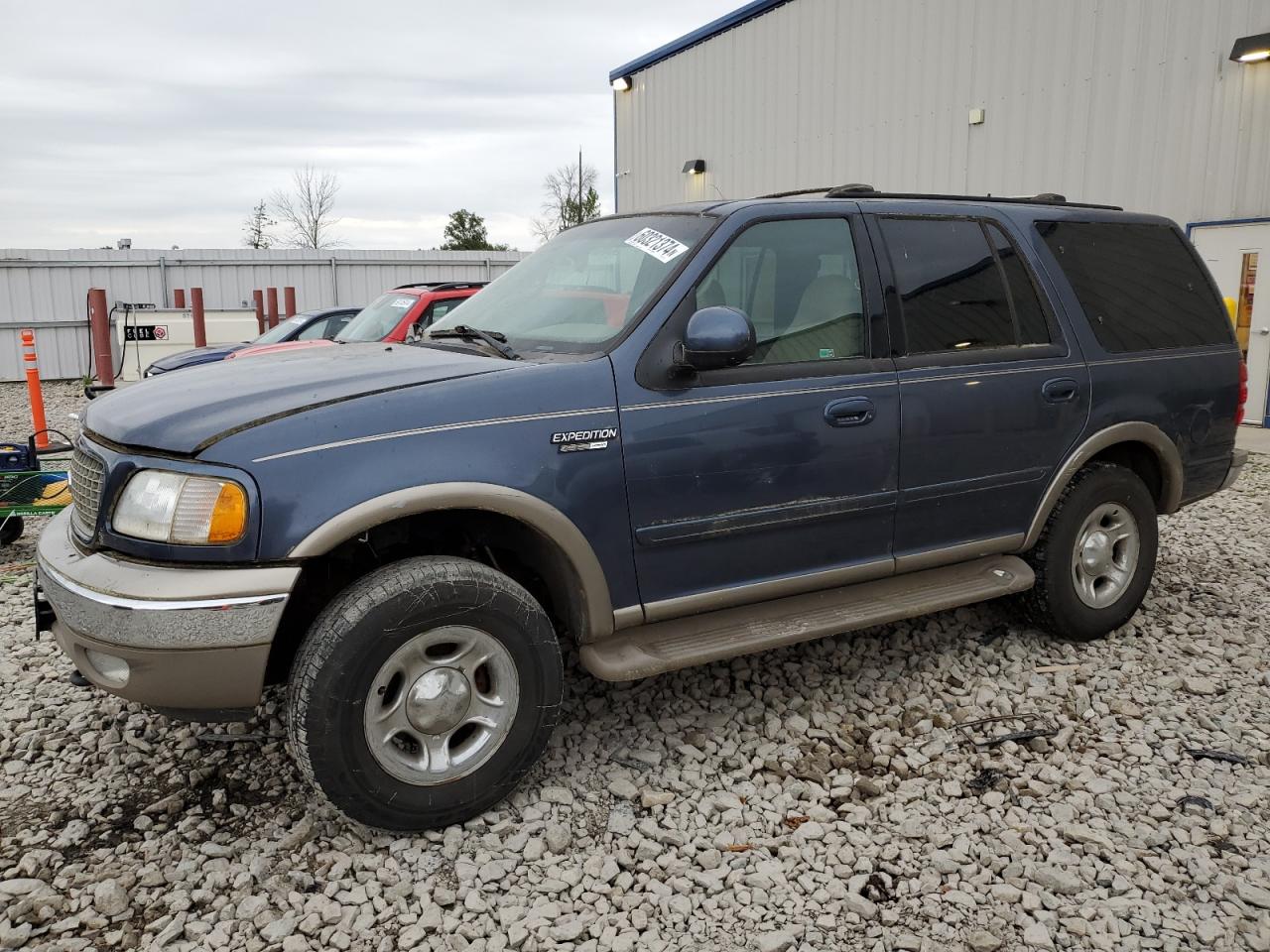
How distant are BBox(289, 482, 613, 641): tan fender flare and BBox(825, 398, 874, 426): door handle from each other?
39.9 inches

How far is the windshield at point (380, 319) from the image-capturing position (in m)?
9.02

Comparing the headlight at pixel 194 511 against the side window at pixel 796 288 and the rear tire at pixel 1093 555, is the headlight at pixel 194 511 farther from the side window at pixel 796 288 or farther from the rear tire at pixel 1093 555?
the rear tire at pixel 1093 555

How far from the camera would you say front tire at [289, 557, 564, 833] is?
2680mm

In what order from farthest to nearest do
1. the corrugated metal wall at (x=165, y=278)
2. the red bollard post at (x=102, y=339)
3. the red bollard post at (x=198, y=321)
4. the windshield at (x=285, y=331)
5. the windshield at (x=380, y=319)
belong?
the corrugated metal wall at (x=165, y=278), the red bollard post at (x=198, y=321), the red bollard post at (x=102, y=339), the windshield at (x=285, y=331), the windshield at (x=380, y=319)

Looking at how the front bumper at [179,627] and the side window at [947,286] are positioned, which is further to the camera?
the side window at [947,286]

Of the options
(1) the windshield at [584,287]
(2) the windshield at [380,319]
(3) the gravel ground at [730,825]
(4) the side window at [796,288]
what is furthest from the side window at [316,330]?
(4) the side window at [796,288]

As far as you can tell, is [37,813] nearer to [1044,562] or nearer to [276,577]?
[276,577]

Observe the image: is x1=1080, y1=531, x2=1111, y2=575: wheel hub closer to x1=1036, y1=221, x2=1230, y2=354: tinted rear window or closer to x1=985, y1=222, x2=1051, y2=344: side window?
x1=1036, y1=221, x2=1230, y2=354: tinted rear window

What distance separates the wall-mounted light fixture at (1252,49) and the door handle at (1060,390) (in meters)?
7.47

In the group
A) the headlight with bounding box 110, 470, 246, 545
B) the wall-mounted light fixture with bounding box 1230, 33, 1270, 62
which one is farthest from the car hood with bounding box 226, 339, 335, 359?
the wall-mounted light fixture with bounding box 1230, 33, 1270, 62

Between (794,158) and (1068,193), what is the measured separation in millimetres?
4890

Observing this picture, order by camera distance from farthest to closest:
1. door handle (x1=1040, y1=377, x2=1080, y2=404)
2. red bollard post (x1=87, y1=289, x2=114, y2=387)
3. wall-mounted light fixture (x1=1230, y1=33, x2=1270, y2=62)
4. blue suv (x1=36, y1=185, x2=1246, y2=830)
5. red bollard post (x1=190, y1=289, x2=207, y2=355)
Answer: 1. red bollard post (x1=190, y1=289, x2=207, y2=355)
2. red bollard post (x1=87, y1=289, x2=114, y2=387)
3. wall-mounted light fixture (x1=1230, y1=33, x2=1270, y2=62)
4. door handle (x1=1040, y1=377, x2=1080, y2=404)
5. blue suv (x1=36, y1=185, x2=1246, y2=830)

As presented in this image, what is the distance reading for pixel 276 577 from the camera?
8.45 ft

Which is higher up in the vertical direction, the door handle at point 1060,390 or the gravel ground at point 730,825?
the door handle at point 1060,390
